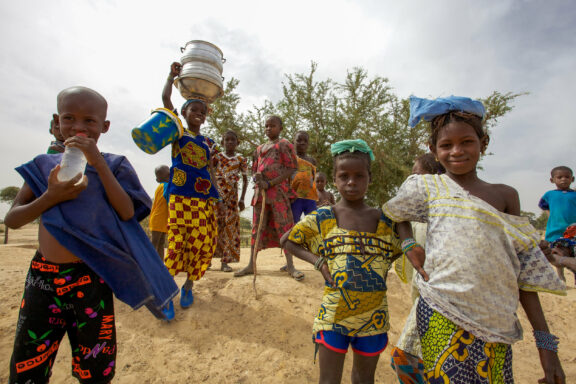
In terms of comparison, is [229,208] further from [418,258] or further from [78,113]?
[418,258]

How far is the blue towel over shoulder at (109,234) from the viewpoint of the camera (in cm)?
148

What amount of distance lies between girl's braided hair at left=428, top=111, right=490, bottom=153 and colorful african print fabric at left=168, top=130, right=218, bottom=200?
234 centimetres

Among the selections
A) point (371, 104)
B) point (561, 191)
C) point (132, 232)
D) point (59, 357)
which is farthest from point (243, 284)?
point (371, 104)

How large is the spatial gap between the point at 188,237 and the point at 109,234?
5.20 ft

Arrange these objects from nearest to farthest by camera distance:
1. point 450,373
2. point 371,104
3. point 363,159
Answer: point 450,373, point 363,159, point 371,104

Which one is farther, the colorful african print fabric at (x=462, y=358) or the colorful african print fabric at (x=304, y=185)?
the colorful african print fabric at (x=304, y=185)

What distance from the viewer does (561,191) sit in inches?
189

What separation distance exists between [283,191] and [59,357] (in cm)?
297

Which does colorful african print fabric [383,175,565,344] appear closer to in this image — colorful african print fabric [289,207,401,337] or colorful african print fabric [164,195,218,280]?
colorful african print fabric [289,207,401,337]

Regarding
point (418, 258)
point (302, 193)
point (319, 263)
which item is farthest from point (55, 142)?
point (302, 193)

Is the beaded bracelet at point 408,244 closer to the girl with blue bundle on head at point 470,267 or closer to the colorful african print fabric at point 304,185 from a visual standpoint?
the girl with blue bundle on head at point 470,267

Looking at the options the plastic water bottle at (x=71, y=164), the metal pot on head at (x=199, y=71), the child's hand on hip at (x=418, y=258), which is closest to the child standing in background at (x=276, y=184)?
the metal pot on head at (x=199, y=71)

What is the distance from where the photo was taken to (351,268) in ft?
5.30

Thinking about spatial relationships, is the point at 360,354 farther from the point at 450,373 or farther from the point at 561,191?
the point at 561,191
